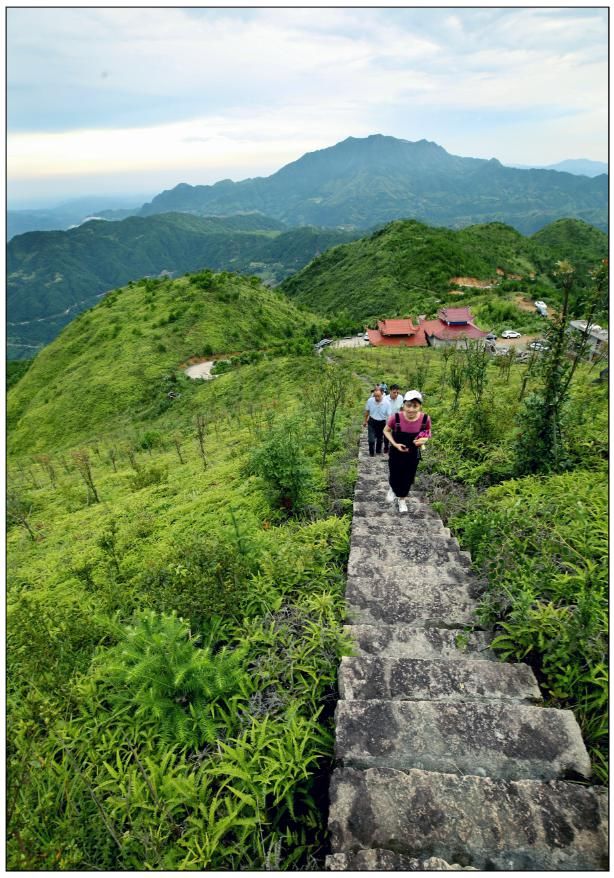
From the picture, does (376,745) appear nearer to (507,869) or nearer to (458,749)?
(458,749)

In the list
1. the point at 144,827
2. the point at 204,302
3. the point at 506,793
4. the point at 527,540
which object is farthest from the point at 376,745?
the point at 204,302

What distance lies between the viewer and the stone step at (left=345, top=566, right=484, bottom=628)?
4312 millimetres

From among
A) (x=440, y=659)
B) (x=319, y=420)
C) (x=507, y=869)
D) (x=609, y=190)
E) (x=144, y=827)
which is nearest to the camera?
(x=507, y=869)

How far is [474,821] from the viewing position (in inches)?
97.0

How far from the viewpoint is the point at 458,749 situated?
9.48 ft

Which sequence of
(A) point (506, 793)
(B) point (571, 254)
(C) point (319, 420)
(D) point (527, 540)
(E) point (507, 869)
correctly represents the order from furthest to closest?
(B) point (571, 254) < (C) point (319, 420) < (D) point (527, 540) < (A) point (506, 793) < (E) point (507, 869)

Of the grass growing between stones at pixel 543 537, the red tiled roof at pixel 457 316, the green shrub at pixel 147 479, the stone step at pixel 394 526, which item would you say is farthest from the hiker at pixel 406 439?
the red tiled roof at pixel 457 316

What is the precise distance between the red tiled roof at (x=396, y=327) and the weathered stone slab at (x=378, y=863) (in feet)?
139

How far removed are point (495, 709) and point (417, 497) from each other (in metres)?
4.19

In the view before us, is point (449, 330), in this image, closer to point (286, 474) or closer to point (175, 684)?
point (286, 474)

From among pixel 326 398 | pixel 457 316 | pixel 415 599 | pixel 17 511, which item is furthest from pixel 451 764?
pixel 457 316

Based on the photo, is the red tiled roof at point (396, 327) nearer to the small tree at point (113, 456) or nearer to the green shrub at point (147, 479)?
the small tree at point (113, 456)

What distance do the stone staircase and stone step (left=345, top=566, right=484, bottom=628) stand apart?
0.03 metres

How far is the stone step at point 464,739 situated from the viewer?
281cm
